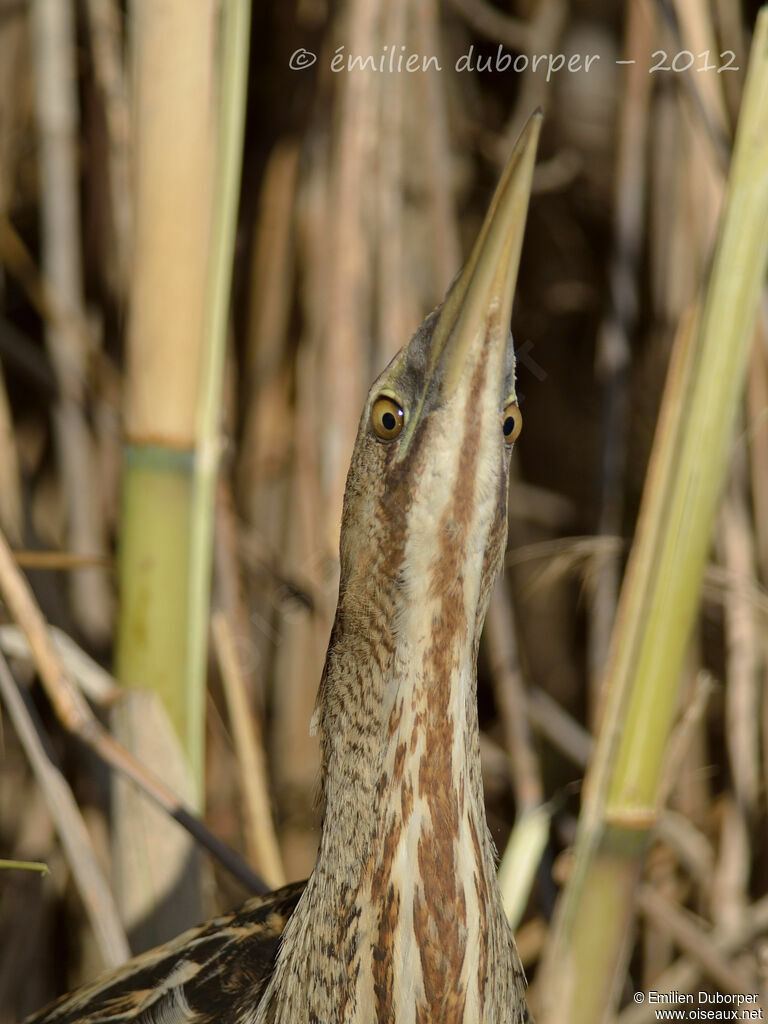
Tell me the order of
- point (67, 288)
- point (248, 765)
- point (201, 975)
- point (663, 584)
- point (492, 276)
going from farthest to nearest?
point (67, 288) → point (248, 765) → point (201, 975) → point (663, 584) → point (492, 276)

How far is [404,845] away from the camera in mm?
565

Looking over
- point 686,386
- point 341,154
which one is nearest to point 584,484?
point 341,154

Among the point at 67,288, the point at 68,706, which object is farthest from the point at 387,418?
the point at 67,288

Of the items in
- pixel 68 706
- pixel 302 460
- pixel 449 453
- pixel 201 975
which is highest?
pixel 449 453

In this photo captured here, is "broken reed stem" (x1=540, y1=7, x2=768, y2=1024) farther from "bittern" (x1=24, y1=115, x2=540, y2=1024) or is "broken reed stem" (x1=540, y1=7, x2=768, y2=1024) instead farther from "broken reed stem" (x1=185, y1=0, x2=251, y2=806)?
"broken reed stem" (x1=185, y1=0, x2=251, y2=806)

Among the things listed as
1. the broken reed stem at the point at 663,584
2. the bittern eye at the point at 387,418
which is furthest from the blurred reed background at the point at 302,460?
the bittern eye at the point at 387,418

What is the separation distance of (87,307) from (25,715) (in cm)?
67

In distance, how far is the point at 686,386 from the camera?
0.67 meters

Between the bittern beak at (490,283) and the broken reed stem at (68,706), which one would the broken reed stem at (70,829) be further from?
the bittern beak at (490,283)

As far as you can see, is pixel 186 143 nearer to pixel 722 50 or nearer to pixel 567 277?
pixel 722 50

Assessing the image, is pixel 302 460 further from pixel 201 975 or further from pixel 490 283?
pixel 490 283

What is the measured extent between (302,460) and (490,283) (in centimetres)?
70

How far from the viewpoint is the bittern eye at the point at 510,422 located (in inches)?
20.1

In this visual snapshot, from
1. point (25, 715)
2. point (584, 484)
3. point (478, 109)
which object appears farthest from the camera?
point (584, 484)
